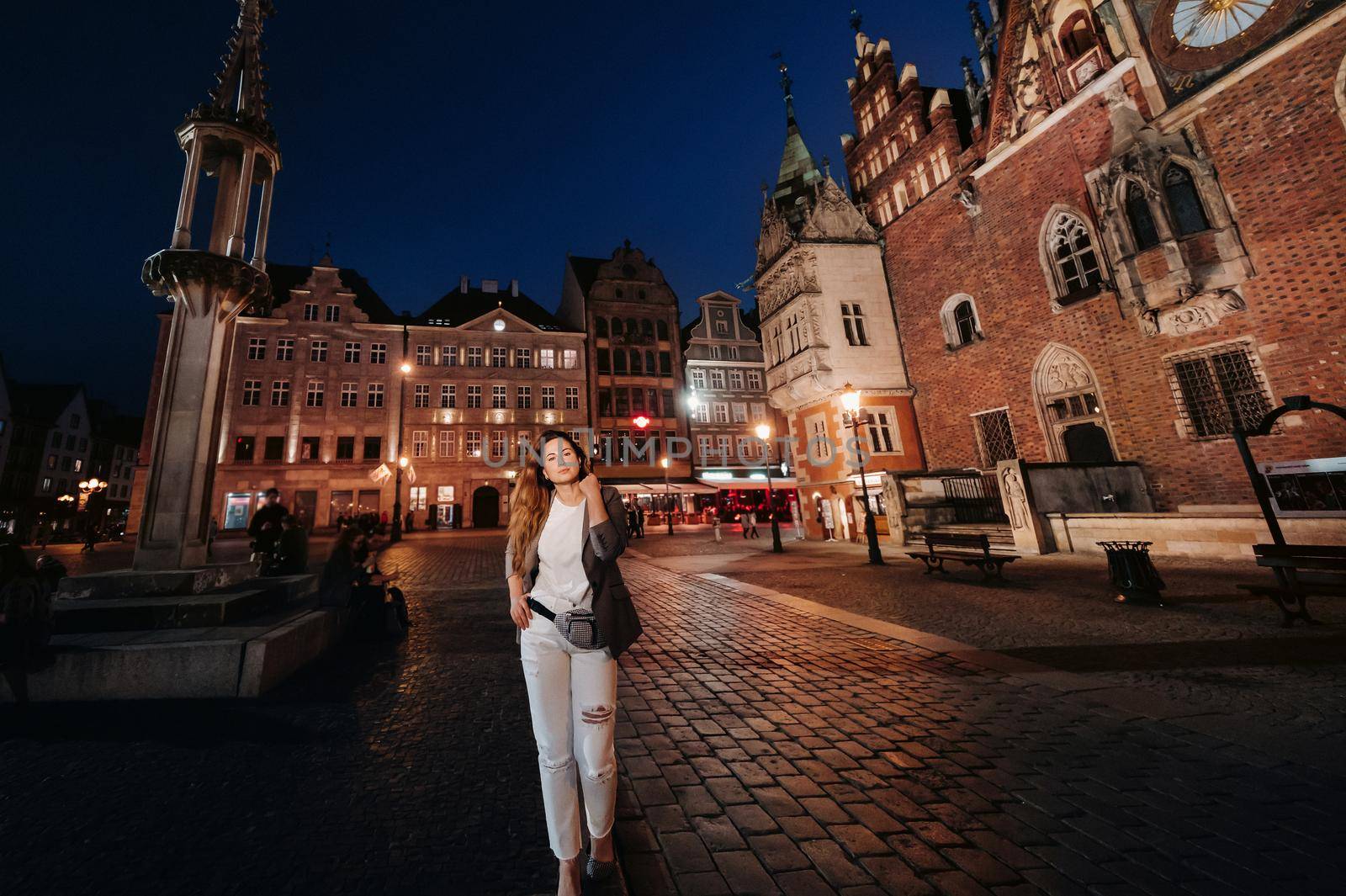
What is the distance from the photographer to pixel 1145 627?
5.83 metres

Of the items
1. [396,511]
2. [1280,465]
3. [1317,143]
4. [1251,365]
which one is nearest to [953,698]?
[1280,465]

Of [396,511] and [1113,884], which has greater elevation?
[396,511]

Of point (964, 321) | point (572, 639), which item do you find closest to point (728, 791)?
point (572, 639)

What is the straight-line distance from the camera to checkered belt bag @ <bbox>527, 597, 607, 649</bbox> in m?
2.16

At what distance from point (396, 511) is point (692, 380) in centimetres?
2143

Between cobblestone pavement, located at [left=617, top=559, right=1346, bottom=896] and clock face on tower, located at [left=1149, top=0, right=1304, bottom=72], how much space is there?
56.4ft

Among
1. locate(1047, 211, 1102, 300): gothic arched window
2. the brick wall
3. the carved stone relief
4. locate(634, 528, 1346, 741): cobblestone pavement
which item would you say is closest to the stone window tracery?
locate(1047, 211, 1102, 300): gothic arched window

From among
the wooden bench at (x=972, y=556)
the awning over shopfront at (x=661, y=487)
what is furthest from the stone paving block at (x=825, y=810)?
the awning over shopfront at (x=661, y=487)

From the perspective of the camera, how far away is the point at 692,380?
120ft

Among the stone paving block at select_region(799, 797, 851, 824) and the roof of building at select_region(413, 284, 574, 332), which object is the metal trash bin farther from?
the roof of building at select_region(413, 284, 574, 332)

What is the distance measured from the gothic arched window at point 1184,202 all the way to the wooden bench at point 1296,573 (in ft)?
34.5

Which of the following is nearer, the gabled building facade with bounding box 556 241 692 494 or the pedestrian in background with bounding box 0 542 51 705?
the pedestrian in background with bounding box 0 542 51 705

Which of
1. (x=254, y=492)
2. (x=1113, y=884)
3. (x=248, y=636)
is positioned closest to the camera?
(x=1113, y=884)

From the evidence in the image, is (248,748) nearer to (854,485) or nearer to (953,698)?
(953,698)
